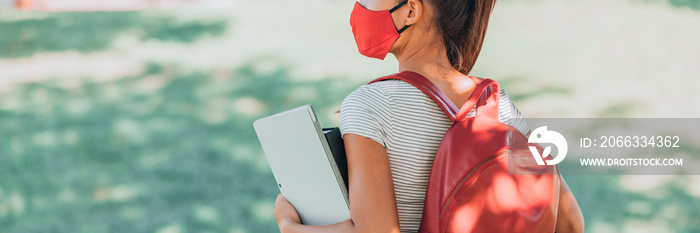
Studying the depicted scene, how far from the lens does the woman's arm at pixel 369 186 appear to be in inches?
59.0

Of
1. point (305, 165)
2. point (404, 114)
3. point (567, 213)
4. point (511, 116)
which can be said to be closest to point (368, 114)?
point (404, 114)

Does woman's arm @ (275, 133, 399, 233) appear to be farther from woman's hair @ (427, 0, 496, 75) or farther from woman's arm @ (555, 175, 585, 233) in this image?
woman's arm @ (555, 175, 585, 233)

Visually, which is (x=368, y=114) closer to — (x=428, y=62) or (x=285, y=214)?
(x=428, y=62)

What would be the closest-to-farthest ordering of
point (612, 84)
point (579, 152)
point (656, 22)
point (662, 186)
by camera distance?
point (662, 186) < point (579, 152) < point (612, 84) < point (656, 22)

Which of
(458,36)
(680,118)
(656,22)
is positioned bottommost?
(680,118)

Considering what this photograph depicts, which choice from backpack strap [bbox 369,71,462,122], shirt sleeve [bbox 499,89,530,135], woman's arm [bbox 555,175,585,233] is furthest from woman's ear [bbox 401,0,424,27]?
woman's arm [bbox 555,175,585,233]

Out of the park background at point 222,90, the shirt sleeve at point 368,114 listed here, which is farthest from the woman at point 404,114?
the park background at point 222,90

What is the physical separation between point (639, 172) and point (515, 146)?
3931 millimetres

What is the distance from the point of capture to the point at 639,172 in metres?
5.05

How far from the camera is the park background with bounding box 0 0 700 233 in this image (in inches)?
185

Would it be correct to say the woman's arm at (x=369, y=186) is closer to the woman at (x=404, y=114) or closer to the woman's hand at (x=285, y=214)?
the woman at (x=404, y=114)

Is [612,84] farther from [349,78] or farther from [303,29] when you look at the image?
[303,29]

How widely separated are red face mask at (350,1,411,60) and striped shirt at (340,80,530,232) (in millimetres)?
227

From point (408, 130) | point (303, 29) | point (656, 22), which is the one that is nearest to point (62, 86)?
point (303, 29)
